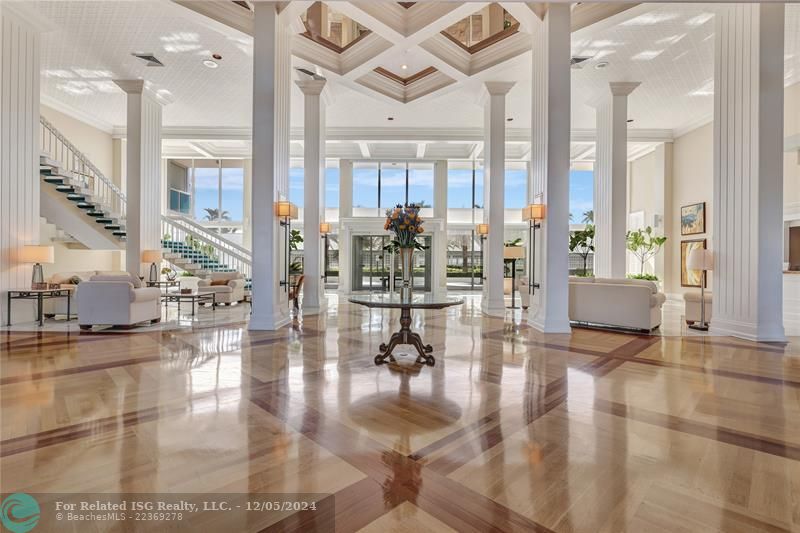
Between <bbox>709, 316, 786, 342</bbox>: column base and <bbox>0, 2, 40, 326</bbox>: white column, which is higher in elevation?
<bbox>0, 2, 40, 326</bbox>: white column

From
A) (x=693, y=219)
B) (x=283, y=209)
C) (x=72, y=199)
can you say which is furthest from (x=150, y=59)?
(x=693, y=219)

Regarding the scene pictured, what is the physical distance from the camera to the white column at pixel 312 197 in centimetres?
827

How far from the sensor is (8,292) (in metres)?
6.04

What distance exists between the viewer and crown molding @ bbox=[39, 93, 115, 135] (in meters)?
9.16

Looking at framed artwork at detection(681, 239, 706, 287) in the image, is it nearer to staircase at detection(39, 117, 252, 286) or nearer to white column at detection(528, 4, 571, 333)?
white column at detection(528, 4, 571, 333)

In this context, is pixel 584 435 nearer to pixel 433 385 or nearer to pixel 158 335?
pixel 433 385

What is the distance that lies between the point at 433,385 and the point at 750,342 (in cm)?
473

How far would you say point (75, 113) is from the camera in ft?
32.9

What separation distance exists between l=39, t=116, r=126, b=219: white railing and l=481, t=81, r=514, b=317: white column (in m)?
9.03

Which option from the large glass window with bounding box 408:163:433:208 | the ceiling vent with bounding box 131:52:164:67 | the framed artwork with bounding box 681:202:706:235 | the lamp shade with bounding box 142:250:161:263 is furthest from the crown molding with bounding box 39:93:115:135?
the framed artwork with bounding box 681:202:706:235

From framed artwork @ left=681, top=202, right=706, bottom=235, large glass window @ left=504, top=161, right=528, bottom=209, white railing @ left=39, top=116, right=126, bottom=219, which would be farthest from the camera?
large glass window @ left=504, top=161, right=528, bottom=209

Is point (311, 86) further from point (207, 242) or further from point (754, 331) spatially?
point (754, 331)

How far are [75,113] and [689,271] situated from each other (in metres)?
16.5

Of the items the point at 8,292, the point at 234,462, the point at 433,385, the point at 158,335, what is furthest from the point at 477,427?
the point at 8,292
